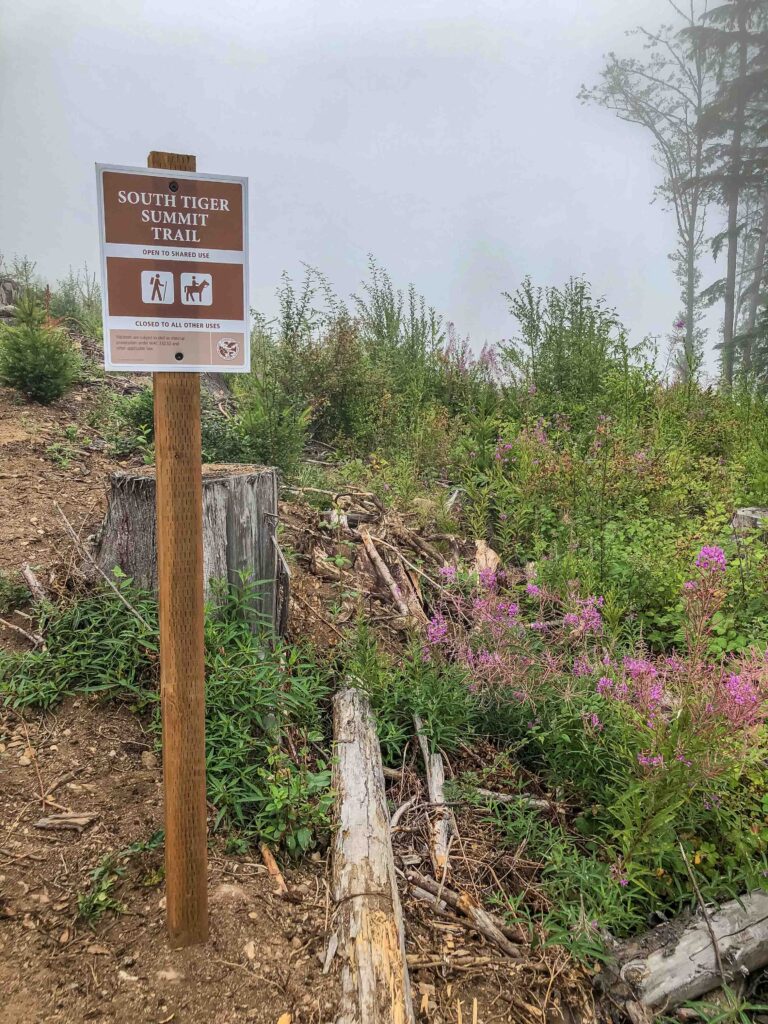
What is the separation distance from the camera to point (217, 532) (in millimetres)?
2938

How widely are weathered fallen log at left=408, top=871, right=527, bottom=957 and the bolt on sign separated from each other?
182 centimetres

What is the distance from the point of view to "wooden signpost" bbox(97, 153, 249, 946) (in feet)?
5.16

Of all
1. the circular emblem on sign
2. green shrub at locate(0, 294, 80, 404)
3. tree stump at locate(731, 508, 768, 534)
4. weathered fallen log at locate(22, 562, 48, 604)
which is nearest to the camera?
the circular emblem on sign

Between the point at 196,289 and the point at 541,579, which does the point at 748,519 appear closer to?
the point at 541,579

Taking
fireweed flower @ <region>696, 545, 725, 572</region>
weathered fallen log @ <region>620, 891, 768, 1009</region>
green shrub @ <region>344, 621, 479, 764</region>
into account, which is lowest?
weathered fallen log @ <region>620, 891, 768, 1009</region>

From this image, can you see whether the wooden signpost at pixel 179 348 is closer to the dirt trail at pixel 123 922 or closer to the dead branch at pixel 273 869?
the dirt trail at pixel 123 922

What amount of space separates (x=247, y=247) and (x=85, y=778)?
1.92 m

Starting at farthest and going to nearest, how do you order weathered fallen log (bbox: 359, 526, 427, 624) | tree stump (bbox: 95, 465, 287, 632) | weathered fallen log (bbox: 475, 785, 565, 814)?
weathered fallen log (bbox: 359, 526, 427, 624) < tree stump (bbox: 95, 465, 287, 632) < weathered fallen log (bbox: 475, 785, 565, 814)

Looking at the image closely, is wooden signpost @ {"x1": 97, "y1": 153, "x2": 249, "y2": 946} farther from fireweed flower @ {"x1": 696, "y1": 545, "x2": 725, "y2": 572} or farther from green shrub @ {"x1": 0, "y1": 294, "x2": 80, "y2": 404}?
green shrub @ {"x1": 0, "y1": 294, "x2": 80, "y2": 404}

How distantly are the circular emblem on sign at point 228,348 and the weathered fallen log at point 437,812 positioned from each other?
1.76 m

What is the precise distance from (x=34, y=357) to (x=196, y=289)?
5.02 m

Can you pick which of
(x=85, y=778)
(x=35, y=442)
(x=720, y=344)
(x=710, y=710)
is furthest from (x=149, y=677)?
(x=720, y=344)

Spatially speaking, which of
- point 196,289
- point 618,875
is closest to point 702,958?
point 618,875

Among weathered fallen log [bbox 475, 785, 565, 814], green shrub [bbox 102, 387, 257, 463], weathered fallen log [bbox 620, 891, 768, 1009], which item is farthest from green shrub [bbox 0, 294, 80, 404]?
weathered fallen log [bbox 620, 891, 768, 1009]
